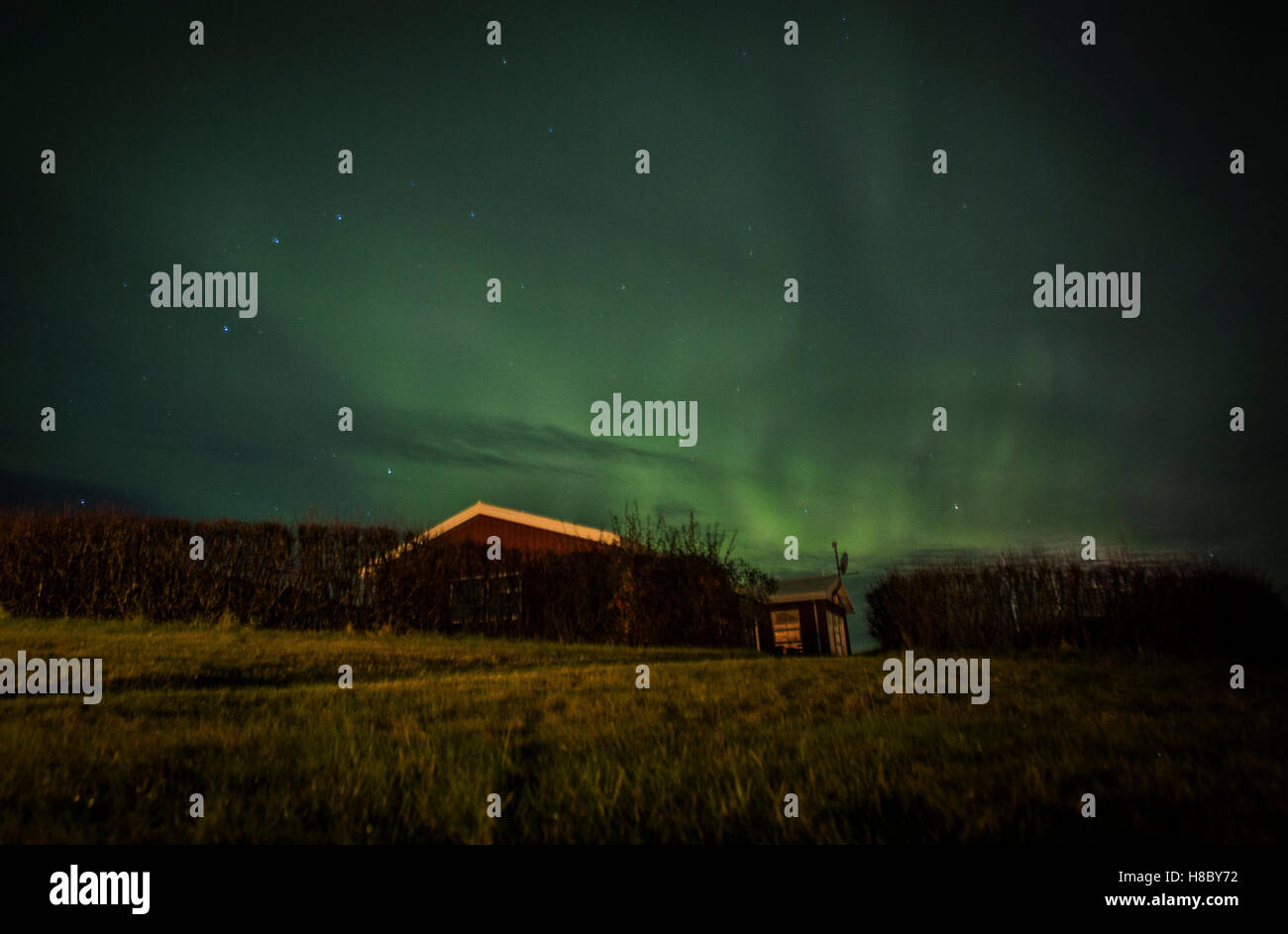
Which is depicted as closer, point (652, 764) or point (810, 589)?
point (652, 764)

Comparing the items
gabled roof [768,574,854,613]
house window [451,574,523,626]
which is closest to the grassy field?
house window [451,574,523,626]

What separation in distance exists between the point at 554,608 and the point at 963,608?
10047 mm

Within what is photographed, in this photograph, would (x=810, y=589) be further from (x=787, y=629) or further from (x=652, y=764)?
(x=652, y=764)

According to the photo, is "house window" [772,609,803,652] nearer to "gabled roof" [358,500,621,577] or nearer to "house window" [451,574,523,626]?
"gabled roof" [358,500,621,577]

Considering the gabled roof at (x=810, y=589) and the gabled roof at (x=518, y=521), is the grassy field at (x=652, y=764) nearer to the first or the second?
the gabled roof at (x=518, y=521)

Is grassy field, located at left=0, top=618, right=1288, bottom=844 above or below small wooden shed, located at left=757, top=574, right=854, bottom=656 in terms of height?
above

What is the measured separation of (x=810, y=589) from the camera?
31.4 m

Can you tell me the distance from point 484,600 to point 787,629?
58.4 ft

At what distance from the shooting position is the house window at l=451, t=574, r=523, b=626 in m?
17.6

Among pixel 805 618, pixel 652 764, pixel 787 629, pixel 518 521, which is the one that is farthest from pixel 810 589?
pixel 652 764

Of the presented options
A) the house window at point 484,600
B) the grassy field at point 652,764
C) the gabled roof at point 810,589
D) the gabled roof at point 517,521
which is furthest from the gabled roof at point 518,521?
the grassy field at point 652,764

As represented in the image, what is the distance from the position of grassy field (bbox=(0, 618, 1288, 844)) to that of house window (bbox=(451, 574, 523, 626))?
37.0ft

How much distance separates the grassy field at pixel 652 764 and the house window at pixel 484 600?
11273 mm
